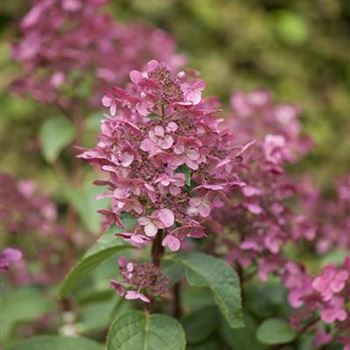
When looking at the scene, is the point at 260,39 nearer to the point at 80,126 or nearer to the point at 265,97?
the point at 265,97

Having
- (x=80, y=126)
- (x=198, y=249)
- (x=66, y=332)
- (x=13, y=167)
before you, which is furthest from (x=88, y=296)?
(x=13, y=167)

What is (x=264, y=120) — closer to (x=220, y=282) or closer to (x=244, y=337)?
(x=244, y=337)

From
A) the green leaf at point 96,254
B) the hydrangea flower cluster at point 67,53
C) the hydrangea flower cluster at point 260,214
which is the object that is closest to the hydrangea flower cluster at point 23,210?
the hydrangea flower cluster at point 67,53

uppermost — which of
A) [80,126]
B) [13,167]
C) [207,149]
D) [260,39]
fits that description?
[207,149]

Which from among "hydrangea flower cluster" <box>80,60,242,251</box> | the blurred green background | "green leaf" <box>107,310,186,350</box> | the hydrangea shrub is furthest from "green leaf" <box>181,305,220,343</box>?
the blurred green background

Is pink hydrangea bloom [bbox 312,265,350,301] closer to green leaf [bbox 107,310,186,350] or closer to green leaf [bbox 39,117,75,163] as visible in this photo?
green leaf [bbox 107,310,186,350]

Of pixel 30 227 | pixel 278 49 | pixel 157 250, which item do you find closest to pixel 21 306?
pixel 30 227
